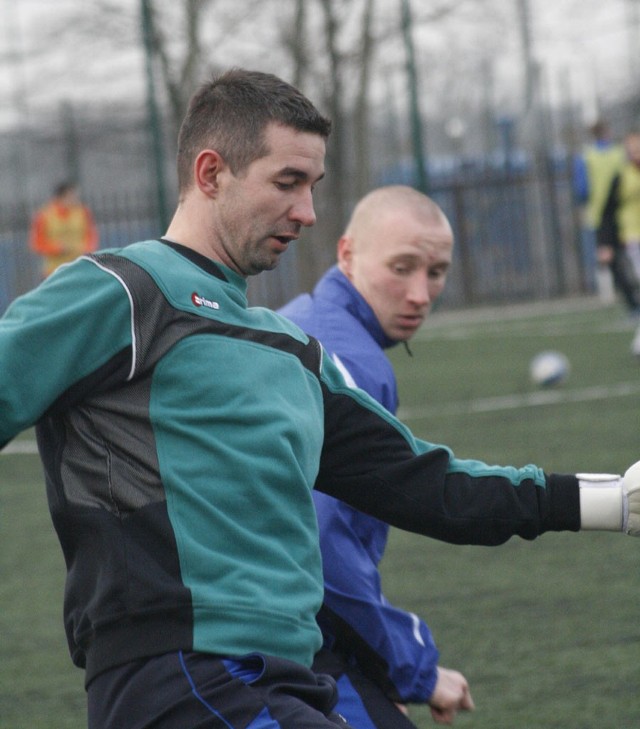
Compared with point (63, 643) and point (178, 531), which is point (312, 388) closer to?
point (178, 531)

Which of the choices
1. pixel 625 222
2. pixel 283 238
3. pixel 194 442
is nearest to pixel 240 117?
pixel 283 238

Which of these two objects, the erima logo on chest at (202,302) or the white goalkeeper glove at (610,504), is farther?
the white goalkeeper glove at (610,504)

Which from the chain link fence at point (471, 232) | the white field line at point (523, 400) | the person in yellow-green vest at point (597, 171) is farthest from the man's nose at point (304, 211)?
the chain link fence at point (471, 232)

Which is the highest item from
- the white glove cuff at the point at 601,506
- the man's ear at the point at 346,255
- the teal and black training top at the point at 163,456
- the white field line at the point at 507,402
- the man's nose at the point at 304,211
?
the man's nose at the point at 304,211

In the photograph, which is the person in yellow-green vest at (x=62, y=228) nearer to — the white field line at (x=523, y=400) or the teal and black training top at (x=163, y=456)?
the white field line at (x=523, y=400)

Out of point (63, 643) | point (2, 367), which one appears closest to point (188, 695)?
point (2, 367)

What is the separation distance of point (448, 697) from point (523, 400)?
323 inches

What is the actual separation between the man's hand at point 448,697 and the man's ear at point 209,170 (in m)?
1.41

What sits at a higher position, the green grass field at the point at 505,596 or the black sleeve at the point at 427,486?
the black sleeve at the point at 427,486

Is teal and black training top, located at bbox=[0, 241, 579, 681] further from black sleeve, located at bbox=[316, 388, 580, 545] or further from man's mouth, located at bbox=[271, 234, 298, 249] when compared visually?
black sleeve, located at bbox=[316, 388, 580, 545]

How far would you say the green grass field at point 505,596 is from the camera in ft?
14.9

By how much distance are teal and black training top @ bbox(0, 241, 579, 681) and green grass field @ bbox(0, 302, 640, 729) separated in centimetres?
199

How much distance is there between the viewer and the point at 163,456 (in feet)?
Answer: 8.02

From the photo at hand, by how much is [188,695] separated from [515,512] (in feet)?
2.86
